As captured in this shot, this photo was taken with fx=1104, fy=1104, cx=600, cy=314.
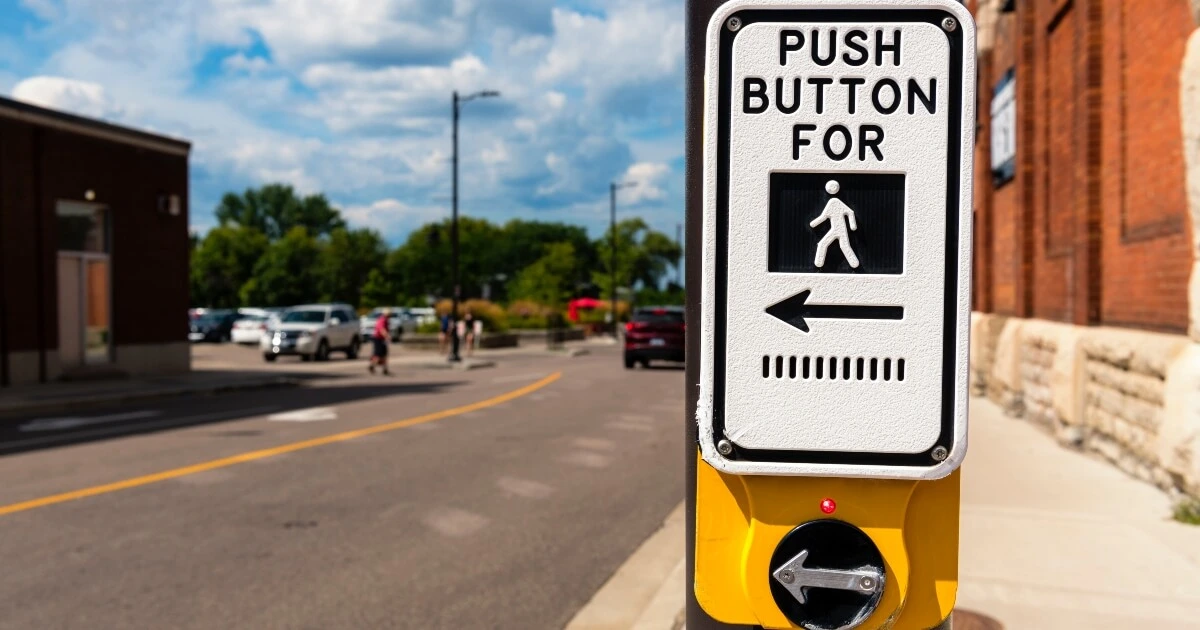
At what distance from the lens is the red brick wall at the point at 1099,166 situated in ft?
31.3

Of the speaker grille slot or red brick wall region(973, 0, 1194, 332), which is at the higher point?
red brick wall region(973, 0, 1194, 332)

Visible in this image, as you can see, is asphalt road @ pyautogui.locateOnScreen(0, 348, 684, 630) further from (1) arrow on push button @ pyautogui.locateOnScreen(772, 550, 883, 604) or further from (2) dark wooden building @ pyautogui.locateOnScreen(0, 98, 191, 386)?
(2) dark wooden building @ pyautogui.locateOnScreen(0, 98, 191, 386)

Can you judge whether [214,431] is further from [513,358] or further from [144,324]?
[513,358]

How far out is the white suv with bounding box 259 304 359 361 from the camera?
118 ft

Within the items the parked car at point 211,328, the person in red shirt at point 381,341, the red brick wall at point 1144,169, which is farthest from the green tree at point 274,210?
the red brick wall at point 1144,169

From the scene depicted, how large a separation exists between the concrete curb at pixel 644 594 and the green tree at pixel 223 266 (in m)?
119

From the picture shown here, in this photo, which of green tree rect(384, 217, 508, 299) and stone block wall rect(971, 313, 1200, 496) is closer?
stone block wall rect(971, 313, 1200, 496)

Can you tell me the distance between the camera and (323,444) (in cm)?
1288

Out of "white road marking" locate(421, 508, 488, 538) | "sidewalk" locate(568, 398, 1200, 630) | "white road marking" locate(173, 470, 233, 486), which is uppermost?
"sidewalk" locate(568, 398, 1200, 630)

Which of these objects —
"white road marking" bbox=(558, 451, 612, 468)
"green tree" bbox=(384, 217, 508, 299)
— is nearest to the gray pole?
"white road marking" bbox=(558, 451, 612, 468)

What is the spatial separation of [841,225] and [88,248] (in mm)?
25408

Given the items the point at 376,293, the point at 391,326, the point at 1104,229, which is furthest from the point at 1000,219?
the point at 376,293

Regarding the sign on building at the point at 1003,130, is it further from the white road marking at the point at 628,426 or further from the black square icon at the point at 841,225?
the black square icon at the point at 841,225

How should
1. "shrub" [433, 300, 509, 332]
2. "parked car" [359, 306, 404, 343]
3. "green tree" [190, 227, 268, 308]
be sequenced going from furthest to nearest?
"green tree" [190, 227, 268, 308] → "parked car" [359, 306, 404, 343] → "shrub" [433, 300, 509, 332]
